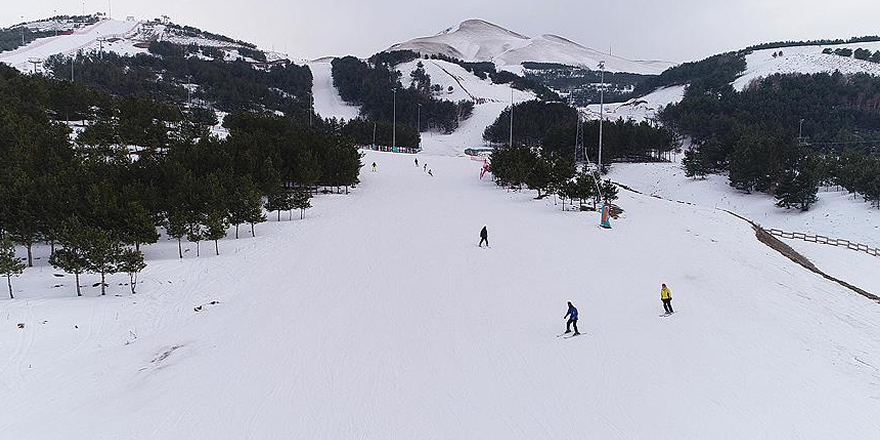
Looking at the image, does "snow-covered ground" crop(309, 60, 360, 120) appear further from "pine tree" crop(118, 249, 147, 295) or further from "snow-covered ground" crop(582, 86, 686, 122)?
"pine tree" crop(118, 249, 147, 295)

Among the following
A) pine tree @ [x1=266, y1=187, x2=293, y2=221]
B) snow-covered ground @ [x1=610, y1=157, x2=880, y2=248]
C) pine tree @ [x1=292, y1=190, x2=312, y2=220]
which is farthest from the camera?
snow-covered ground @ [x1=610, y1=157, x2=880, y2=248]

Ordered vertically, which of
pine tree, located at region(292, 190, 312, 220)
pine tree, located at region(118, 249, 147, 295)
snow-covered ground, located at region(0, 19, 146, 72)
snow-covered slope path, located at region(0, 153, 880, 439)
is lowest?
snow-covered slope path, located at region(0, 153, 880, 439)

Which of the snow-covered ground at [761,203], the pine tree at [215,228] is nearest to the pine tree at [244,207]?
the pine tree at [215,228]

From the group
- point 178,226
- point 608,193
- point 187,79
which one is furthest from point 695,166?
point 187,79

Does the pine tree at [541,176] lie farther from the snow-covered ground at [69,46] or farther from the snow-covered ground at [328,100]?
the snow-covered ground at [69,46]

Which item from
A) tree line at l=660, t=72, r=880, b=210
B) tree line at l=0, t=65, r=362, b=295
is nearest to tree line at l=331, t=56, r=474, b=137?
tree line at l=660, t=72, r=880, b=210

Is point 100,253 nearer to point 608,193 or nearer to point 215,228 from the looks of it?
point 215,228
